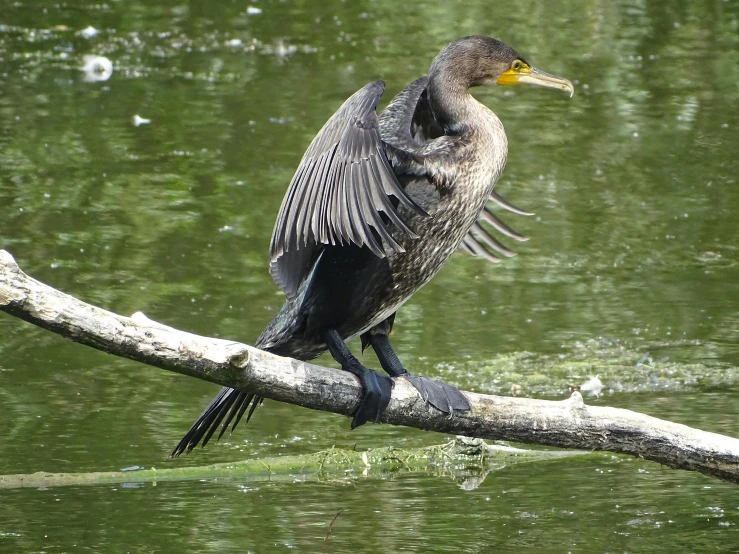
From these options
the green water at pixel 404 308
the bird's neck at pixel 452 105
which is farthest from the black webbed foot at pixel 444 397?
the bird's neck at pixel 452 105

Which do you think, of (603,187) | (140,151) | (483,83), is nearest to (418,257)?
(483,83)

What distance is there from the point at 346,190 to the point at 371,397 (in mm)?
598

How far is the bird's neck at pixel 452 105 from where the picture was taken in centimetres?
392

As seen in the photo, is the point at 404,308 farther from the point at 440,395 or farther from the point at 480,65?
the point at 440,395

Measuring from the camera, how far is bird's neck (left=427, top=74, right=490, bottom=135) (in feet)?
12.9

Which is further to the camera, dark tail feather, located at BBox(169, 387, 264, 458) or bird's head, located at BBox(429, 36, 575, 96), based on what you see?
bird's head, located at BBox(429, 36, 575, 96)

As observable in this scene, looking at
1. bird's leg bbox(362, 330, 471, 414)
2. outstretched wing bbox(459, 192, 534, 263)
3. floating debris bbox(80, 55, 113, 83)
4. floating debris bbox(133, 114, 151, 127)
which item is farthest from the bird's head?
floating debris bbox(80, 55, 113, 83)

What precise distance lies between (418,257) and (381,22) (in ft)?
28.6

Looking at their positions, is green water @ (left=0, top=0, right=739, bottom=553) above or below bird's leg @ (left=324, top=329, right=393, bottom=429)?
below

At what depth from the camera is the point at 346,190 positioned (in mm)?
3443

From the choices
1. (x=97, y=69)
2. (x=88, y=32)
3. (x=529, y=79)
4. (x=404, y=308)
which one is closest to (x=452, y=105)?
(x=529, y=79)

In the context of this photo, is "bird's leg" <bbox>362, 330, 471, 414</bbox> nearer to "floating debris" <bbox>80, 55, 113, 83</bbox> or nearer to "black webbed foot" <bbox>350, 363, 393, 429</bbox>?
"black webbed foot" <bbox>350, 363, 393, 429</bbox>

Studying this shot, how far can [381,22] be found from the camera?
12.1 m

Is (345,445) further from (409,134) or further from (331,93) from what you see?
(331,93)
